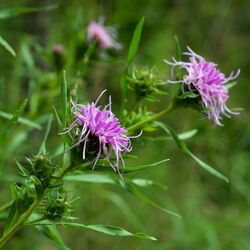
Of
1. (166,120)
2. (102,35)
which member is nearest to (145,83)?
(102,35)

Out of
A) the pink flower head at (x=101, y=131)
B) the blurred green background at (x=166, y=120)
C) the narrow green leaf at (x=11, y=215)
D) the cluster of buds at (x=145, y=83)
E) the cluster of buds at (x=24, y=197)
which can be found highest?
the pink flower head at (x=101, y=131)

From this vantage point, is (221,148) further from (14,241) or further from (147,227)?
(14,241)

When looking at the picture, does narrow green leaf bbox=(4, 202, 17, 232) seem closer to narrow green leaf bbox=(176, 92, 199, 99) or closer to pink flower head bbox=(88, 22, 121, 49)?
narrow green leaf bbox=(176, 92, 199, 99)

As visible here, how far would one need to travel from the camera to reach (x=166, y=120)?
2.45 m

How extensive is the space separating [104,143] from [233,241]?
1150 millimetres

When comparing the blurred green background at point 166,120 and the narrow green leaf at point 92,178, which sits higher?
the narrow green leaf at point 92,178

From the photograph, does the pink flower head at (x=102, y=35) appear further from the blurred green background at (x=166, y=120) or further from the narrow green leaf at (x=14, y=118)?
the narrow green leaf at (x=14, y=118)

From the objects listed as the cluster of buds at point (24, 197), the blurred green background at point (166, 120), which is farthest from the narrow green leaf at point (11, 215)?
the blurred green background at point (166, 120)

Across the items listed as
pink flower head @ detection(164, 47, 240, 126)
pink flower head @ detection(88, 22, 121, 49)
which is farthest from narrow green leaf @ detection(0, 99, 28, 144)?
pink flower head @ detection(88, 22, 121, 49)

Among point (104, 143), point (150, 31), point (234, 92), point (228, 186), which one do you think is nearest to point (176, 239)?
point (228, 186)

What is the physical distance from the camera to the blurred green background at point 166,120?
55.1 inches

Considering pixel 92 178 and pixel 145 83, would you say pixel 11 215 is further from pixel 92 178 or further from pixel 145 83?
pixel 145 83

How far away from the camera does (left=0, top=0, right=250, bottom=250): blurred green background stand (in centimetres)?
140

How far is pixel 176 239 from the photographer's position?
5.08ft
